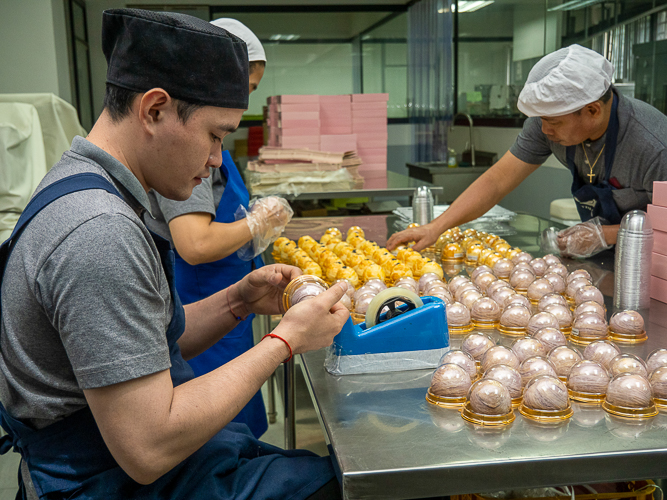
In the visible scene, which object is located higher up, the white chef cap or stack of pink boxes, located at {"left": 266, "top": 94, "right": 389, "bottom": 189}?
the white chef cap

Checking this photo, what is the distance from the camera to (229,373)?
999mm

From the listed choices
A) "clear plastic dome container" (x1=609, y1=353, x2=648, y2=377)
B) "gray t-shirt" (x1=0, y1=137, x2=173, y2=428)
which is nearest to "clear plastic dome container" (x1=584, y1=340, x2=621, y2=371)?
"clear plastic dome container" (x1=609, y1=353, x2=648, y2=377)

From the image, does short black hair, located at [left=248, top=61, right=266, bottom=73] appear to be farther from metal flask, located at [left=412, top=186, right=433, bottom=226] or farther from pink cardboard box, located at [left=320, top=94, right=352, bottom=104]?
pink cardboard box, located at [left=320, top=94, right=352, bottom=104]

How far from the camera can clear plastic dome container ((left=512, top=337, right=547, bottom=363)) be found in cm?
116

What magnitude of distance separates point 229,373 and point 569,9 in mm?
6062

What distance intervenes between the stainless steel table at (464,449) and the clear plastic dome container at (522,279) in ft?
2.31

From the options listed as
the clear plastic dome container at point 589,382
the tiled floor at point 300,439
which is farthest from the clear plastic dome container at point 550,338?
the tiled floor at point 300,439

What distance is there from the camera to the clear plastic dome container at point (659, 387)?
1016mm

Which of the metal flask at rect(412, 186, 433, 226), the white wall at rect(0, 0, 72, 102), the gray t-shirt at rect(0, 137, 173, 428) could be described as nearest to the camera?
the gray t-shirt at rect(0, 137, 173, 428)

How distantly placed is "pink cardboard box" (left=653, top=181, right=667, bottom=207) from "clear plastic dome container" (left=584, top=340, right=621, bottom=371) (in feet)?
2.16

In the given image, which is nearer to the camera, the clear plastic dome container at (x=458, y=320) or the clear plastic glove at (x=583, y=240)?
the clear plastic dome container at (x=458, y=320)

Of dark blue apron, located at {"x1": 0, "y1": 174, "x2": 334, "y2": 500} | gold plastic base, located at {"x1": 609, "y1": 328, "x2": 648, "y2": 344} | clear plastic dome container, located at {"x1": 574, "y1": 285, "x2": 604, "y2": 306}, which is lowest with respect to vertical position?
dark blue apron, located at {"x1": 0, "y1": 174, "x2": 334, "y2": 500}

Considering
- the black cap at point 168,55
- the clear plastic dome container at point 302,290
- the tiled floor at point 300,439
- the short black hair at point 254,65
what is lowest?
the tiled floor at point 300,439

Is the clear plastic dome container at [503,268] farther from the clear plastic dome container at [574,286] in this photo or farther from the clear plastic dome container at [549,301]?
the clear plastic dome container at [549,301]
